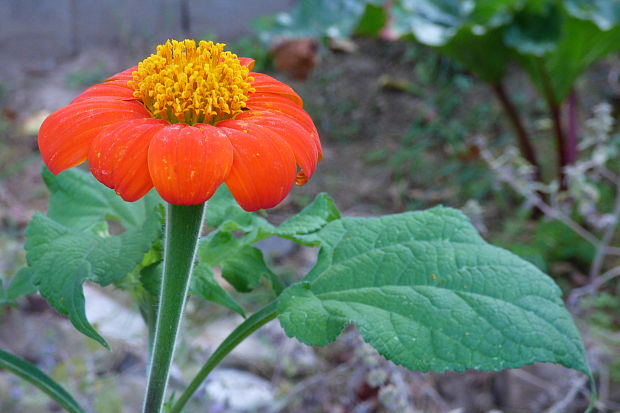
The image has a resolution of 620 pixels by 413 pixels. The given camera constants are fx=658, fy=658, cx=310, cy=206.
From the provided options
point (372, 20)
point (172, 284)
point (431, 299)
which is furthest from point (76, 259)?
point (372, 20)

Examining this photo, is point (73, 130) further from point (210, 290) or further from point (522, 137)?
point (522, 137)

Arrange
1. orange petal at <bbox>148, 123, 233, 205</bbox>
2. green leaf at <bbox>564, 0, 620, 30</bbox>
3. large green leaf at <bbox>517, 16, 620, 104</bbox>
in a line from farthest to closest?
large green leaf at <bbox>517, 16, 620, 104</bbox> < green leaf at <bbox>564, 0, 620, 30</bbox> < orange petal at <bbox>148, 123, 233, 205</bbox>

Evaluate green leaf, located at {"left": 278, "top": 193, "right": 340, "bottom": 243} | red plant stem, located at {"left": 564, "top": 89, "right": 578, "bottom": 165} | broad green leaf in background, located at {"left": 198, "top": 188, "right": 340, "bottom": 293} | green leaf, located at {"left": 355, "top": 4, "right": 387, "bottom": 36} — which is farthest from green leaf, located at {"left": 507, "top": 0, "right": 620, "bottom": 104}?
broad green leaf in background, located at {"left": 198, "top": 188, "right": 340, "bottom": 293}

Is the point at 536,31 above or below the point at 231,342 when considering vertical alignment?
below

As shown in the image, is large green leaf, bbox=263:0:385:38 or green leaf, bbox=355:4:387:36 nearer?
large green leaf, bbox=263:0:385:38

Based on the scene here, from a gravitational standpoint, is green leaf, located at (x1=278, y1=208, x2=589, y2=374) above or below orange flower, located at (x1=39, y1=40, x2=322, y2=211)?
below

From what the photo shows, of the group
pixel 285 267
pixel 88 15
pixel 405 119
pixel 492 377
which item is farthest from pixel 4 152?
pixel 492 377

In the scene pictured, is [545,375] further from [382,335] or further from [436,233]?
[382,335]

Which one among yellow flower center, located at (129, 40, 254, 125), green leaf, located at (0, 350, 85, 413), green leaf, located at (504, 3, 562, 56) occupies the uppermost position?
yellow flower center, located at (129, 40, 254, 125)

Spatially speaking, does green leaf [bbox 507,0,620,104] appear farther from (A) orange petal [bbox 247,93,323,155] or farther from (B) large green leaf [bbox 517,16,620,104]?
(A) orange petal [bbox 247,93,323,155]
